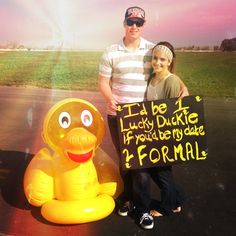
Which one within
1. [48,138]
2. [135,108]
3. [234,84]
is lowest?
[234,84]

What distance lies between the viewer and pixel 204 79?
1472cm

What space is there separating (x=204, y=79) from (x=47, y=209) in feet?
39.8

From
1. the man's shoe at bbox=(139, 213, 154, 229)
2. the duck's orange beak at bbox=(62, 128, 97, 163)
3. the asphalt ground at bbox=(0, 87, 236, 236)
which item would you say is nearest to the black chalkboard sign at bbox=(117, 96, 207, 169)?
the duck's orange beak at bbox=(62, 128, 97, 163)

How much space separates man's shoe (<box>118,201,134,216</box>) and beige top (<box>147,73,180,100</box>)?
1036 millimetres

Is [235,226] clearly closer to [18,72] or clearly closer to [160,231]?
[160,231]

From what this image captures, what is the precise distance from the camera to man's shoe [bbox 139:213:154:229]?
3371 mm

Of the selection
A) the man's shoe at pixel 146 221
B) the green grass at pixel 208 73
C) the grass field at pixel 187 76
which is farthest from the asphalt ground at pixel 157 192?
the grass field at pixel 187 76

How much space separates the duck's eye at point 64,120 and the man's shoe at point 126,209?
914 mm

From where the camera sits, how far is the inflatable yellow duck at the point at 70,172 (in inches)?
131

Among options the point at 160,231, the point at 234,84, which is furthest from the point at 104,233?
the point at 234,84

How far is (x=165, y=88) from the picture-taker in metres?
3.26

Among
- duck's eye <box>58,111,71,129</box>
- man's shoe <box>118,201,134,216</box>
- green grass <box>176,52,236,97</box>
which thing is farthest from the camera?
green grass <box>176,52,236,97</box>

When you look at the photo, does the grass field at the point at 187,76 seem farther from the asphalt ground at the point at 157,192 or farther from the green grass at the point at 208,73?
the asphalt ground at the point at 157,192

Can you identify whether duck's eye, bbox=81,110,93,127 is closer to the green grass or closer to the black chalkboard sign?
the black chalkboard sign
